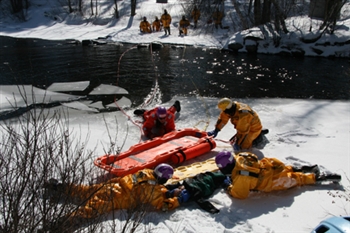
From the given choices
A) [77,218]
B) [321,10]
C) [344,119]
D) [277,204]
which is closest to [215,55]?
[321,10]

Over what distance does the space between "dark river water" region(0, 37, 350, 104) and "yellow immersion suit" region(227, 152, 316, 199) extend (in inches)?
197

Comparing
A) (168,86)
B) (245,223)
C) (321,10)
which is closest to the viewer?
(245,223)

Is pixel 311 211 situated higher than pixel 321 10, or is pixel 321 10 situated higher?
pixel 321 10

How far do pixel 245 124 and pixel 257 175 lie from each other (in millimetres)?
1394

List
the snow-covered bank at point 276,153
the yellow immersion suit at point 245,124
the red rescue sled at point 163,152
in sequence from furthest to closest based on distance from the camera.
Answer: the yellow immersion suit at point 245,124, the red rescue sled at point 163,152, the snow-covered bank at point 276,153

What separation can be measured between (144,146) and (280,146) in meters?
2.33

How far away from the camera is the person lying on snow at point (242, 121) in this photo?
532cm

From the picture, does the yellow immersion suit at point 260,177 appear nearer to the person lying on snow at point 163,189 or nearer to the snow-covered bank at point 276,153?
the snow-covered bank at point 276,153

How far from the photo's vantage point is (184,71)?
1219 centimetres

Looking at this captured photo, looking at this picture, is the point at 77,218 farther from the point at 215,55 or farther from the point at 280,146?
the point at 215,55

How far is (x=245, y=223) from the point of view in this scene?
3615 mm

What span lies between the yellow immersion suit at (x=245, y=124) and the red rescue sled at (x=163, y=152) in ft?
1.58

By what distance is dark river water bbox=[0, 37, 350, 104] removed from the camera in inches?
389

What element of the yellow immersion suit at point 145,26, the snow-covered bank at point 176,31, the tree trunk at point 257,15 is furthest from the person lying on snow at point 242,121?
the yellow immersion suit at point 145,26
